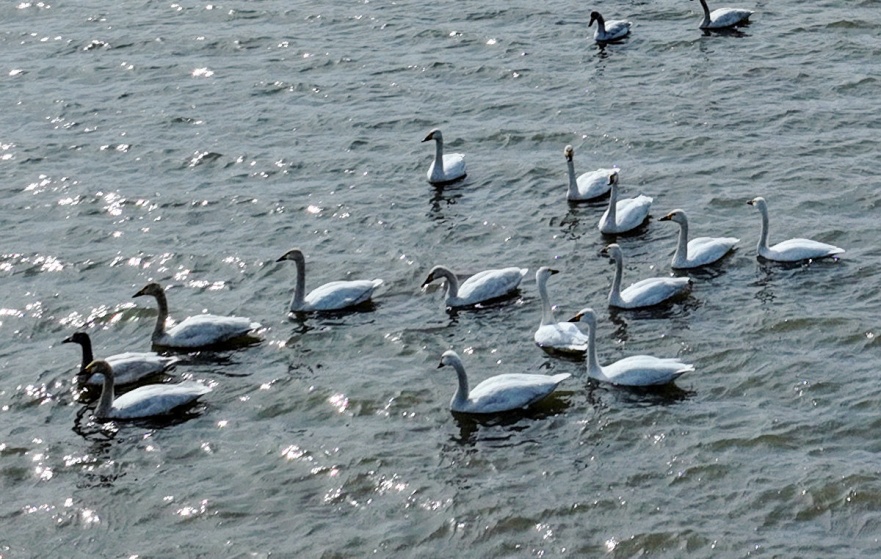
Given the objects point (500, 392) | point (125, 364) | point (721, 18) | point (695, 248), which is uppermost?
point (721, 18)

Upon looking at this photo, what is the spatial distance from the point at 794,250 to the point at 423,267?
4.99 m

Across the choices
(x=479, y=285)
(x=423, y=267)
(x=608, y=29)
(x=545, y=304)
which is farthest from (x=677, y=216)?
(x=608, y=29)

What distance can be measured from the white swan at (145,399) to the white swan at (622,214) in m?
6.63

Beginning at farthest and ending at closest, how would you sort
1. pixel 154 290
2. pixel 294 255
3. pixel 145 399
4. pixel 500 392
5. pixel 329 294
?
pixel 294 255 < pixel 329 294 < pixel 154 290 < pixel 145 399 < pixel 500 392

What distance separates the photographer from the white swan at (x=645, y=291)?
18078 mm

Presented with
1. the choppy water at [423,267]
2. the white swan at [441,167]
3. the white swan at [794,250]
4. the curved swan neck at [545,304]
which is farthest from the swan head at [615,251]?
the white swan at [441,167]

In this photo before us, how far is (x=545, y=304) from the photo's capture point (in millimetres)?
17844

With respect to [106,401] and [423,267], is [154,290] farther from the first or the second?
[423,267]

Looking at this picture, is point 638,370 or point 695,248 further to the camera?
point 695,248

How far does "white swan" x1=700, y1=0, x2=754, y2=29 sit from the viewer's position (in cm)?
2770

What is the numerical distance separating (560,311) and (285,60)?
12.0m

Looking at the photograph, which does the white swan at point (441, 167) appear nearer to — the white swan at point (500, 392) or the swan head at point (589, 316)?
the swan head at point (589, 316)

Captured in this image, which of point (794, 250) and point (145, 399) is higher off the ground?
point (145, 399)

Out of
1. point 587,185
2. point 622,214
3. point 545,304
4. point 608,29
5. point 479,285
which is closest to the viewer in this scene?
point 545,304
